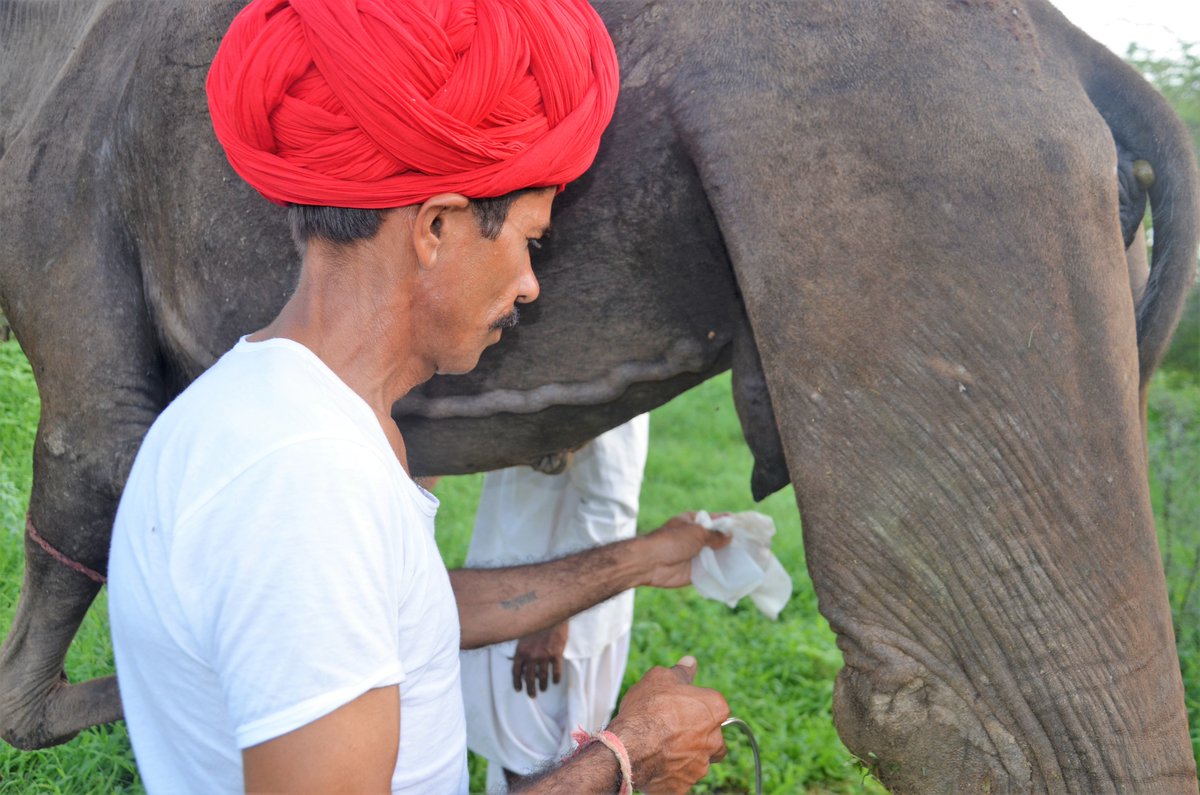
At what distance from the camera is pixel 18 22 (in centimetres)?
321

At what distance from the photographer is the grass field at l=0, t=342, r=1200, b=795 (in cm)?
325

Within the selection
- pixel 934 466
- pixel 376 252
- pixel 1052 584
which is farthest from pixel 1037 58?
pixel 376 252

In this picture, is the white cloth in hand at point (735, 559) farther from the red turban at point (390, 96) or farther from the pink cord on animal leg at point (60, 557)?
the pink cord on animal leg at point (60, 557)

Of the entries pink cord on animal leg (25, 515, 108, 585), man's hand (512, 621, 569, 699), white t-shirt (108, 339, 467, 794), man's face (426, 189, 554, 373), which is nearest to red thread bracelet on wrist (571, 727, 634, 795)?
white t-shirt (108, 339, 467, 794)

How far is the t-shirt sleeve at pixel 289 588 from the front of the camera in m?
1.22

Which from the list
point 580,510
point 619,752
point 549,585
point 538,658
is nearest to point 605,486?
point 580,510

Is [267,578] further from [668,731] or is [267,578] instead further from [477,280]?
[668,731]

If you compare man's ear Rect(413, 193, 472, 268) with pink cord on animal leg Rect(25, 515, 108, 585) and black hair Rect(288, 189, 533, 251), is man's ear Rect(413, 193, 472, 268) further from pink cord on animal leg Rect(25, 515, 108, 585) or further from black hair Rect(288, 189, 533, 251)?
pink cord on animal leg Rect(25, 515, 108, 585)

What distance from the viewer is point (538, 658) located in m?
3.81

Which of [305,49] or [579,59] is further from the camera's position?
[579,59]

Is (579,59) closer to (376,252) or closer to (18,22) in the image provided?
(376,252)

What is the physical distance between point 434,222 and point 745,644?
3.65 meters

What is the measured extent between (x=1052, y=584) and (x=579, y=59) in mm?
1229

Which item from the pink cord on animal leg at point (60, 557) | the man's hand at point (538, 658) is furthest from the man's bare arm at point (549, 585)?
the man's hand at point (538, 658)
